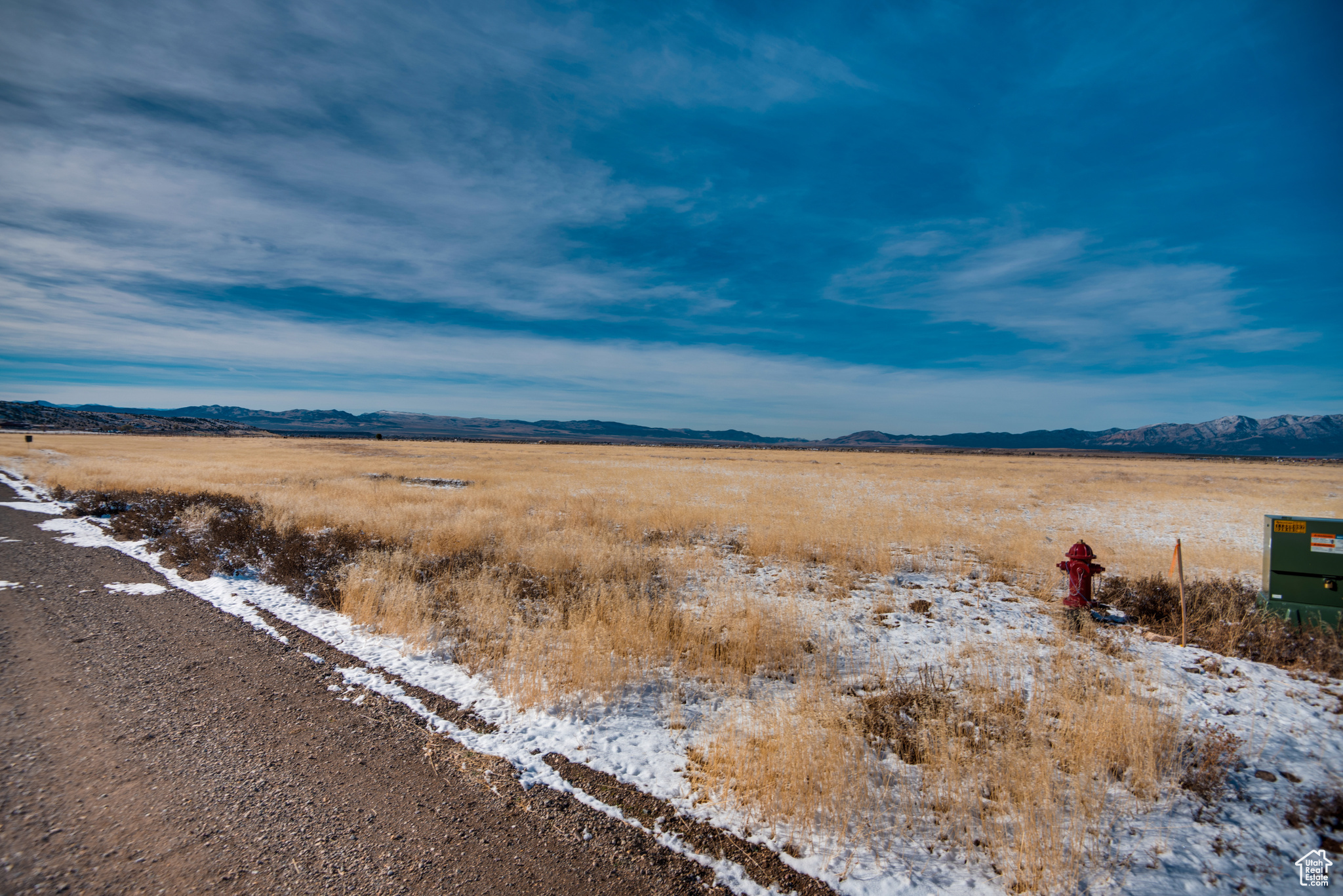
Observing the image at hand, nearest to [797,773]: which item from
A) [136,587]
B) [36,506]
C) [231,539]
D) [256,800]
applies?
[256,800]

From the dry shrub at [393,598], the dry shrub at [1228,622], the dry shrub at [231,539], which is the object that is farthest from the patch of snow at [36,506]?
the dry shrub at [1228,622]

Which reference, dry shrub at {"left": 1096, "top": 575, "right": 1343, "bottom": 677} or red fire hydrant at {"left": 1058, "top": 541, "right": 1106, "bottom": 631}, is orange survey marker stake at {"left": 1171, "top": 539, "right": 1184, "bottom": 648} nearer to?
dry shrub at {"left": 1096, "top": 575, "right": 1343, "bottom": 677}

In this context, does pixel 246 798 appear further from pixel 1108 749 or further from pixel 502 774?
pixel 1108 749

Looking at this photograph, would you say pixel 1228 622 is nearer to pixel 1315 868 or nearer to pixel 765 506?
pixel 1315 868

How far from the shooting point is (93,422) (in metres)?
132

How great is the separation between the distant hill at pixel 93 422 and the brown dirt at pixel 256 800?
138m

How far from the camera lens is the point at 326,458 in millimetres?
47500

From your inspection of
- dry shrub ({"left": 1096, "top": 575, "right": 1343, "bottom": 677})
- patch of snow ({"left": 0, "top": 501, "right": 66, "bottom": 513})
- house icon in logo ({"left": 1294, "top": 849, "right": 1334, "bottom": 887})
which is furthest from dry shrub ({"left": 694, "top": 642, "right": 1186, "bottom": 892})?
patch of snow ({"left": 0, "top": 501, "right": 66, "bottom": 513})

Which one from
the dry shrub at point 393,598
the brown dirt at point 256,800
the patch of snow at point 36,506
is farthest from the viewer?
the patch of snow at point 36,506

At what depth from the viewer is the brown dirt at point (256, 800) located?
337 centimetres

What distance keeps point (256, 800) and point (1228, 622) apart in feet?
37.3

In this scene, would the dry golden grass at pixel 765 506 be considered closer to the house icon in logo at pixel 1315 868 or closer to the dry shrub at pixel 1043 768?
the dry shrub at pixel 1043 768

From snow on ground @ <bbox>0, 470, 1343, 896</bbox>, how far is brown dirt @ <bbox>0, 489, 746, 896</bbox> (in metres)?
0.38

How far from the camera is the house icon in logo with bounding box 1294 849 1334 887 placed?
3.46 metres
